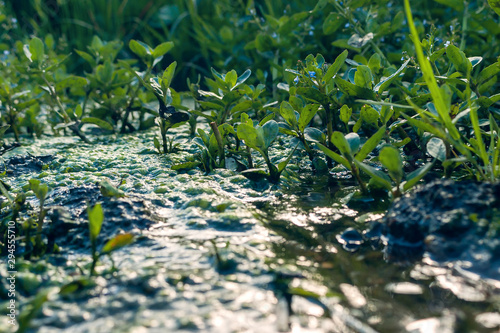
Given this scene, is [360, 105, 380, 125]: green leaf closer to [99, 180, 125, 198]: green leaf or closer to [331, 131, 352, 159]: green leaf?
[331, 131, 352, 159]: green leaf

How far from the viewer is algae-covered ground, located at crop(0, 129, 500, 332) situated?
0.90m

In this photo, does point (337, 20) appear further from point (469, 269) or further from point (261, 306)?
point (261, 306)

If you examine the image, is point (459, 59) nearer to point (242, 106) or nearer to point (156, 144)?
point (242, 106)

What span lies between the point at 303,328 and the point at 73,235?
29.9 inches

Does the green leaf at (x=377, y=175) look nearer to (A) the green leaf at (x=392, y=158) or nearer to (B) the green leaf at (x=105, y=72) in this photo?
(A) the green leaf at (x=392, y=158)

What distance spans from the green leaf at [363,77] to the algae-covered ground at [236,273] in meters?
0.37

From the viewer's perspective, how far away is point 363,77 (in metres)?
1.68

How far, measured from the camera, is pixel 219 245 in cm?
122

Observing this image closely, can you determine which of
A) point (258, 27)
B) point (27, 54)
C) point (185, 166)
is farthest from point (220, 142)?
point (258, 27)

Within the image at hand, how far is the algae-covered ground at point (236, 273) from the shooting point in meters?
0.90

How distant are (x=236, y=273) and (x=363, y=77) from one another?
3.13ft

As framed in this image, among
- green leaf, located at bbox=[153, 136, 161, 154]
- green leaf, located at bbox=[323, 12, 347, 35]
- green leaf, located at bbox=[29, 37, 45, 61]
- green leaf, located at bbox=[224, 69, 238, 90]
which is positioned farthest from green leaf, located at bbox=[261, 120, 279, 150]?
green leaf, located at bbox=[29, 37, 45, 61]

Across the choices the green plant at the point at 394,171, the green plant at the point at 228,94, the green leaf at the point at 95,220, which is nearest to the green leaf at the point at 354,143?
the green plant at the point at 394,171

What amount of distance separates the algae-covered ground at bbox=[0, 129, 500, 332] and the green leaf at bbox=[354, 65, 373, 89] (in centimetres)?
37
